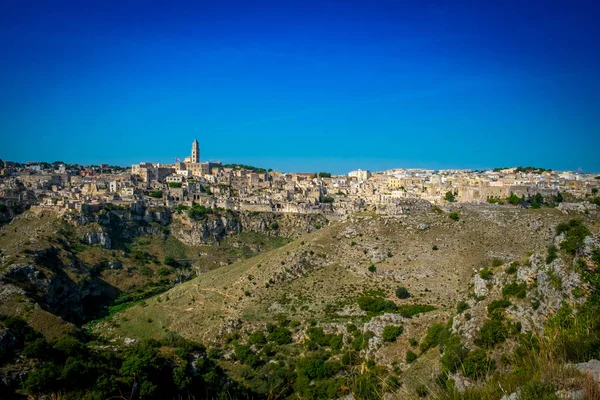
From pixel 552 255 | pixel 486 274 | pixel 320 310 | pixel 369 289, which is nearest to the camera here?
pixel 552 255

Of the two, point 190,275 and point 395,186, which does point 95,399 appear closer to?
point 190,275

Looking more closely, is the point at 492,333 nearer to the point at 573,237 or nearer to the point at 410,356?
the point at 410,356

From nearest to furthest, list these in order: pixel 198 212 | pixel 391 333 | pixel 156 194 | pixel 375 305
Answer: pixel 391 333
pixel 375 305
pixel 198 212
pixel 156 194

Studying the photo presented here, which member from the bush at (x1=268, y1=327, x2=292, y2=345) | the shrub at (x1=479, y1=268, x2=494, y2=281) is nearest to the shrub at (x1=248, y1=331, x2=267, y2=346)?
the bush at (x1=268, y1=327, x2=292, y2=345)

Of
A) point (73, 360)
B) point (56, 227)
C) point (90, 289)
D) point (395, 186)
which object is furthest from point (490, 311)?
point (395, 186)

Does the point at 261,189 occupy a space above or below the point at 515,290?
above

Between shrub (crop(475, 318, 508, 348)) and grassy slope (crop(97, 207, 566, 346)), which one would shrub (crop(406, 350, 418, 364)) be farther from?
grassy slope (crop(97, 207, 566, 346))

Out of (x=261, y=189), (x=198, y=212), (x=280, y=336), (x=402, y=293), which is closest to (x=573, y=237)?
(x=402, y=293)
